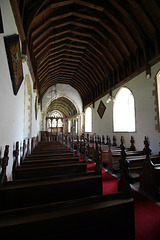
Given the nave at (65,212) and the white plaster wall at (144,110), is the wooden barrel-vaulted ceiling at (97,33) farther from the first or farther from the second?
the nave at (65,212)

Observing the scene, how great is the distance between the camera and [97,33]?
19.5ft

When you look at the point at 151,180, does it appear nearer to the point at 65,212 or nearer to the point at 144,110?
the point at 65,212

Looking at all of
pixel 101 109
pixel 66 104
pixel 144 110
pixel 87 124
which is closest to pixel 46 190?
pixel 144 110

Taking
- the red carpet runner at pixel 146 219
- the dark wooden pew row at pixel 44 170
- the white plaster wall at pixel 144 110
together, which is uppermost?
the white plaster wall at pixel 144 110

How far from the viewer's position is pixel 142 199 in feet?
7.45

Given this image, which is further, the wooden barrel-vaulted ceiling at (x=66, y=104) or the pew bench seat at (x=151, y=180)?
the wooden barrel-vaulted ceiling at (x=66, y=104)

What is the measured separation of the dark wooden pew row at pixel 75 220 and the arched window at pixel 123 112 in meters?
5.98

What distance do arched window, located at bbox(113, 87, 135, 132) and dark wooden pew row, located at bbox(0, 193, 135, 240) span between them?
5977mm

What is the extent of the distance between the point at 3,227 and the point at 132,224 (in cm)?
90

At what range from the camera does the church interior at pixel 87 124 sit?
940 millimetres

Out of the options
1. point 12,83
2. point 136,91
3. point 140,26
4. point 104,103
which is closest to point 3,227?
point 12,83

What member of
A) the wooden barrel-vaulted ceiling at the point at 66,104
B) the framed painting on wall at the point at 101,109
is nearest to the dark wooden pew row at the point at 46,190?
the framed painting on wall at the point at 101,109

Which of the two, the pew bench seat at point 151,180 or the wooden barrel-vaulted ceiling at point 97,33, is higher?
the wooden barrel-vaulted ceiling at point 97,33

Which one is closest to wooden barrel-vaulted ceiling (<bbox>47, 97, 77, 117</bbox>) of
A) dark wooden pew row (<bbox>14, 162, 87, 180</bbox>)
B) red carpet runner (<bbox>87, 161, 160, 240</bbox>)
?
dark wooden pew row (<bbox>14, 162, 87, 180</bbox>)
